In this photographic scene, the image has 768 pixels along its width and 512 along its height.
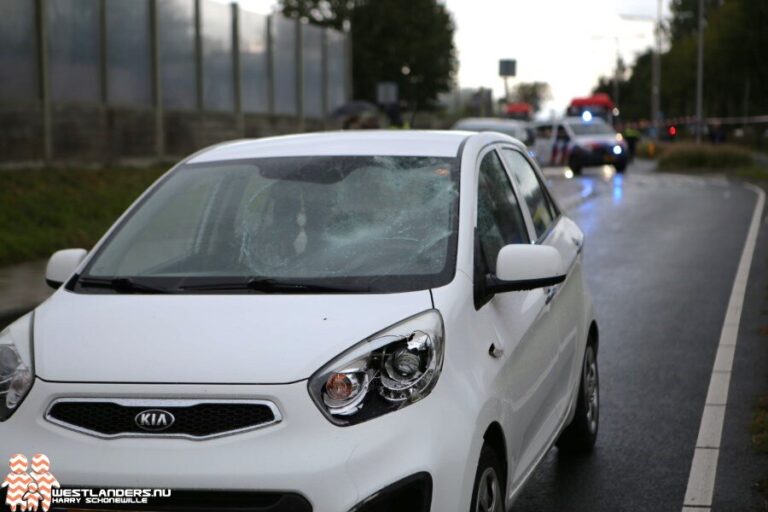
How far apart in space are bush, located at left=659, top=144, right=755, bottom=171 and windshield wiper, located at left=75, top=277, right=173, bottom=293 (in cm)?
4756

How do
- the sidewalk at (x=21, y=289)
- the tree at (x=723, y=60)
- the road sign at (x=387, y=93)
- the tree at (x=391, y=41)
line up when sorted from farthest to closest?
the tree at (x=391, y=41) < the tree at (x=723, y=60) < the road sign at (x=387, y=93) < the sidewalk at (x=21, y=289)

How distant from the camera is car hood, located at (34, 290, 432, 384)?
4.33 meters

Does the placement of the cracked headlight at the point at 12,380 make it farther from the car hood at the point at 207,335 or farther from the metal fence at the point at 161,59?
the metal fence at the point at 161,59

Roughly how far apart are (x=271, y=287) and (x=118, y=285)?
562mm

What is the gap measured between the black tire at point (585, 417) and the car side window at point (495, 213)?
3.49 feet

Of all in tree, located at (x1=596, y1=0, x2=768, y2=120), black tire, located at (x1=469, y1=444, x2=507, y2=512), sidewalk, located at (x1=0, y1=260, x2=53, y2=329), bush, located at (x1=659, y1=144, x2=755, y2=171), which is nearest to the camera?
black tire, located at (x1=469, y1=444, x2=507, y2=512)

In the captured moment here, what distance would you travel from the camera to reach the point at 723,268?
16578mm

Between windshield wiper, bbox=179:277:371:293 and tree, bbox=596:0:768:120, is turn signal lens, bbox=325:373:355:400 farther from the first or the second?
tree, bbox=596:0:768:120

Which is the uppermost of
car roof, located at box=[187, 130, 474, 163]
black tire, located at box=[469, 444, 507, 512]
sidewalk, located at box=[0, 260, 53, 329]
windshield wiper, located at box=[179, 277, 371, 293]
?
car roof, located at box=[187, 130, 474, 163]

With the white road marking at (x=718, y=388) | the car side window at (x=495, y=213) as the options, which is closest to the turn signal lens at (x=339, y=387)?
the car side window at (x=495, y=213)

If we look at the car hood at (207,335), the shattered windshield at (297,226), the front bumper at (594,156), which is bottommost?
the front bumper at (594,156)

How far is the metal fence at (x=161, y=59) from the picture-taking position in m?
23.0

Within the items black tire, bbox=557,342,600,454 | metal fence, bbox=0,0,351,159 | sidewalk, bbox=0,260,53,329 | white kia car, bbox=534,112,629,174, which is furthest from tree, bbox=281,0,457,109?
black tire, bbox=557,342,600,454

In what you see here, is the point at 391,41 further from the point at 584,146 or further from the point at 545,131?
the point at 584,146
